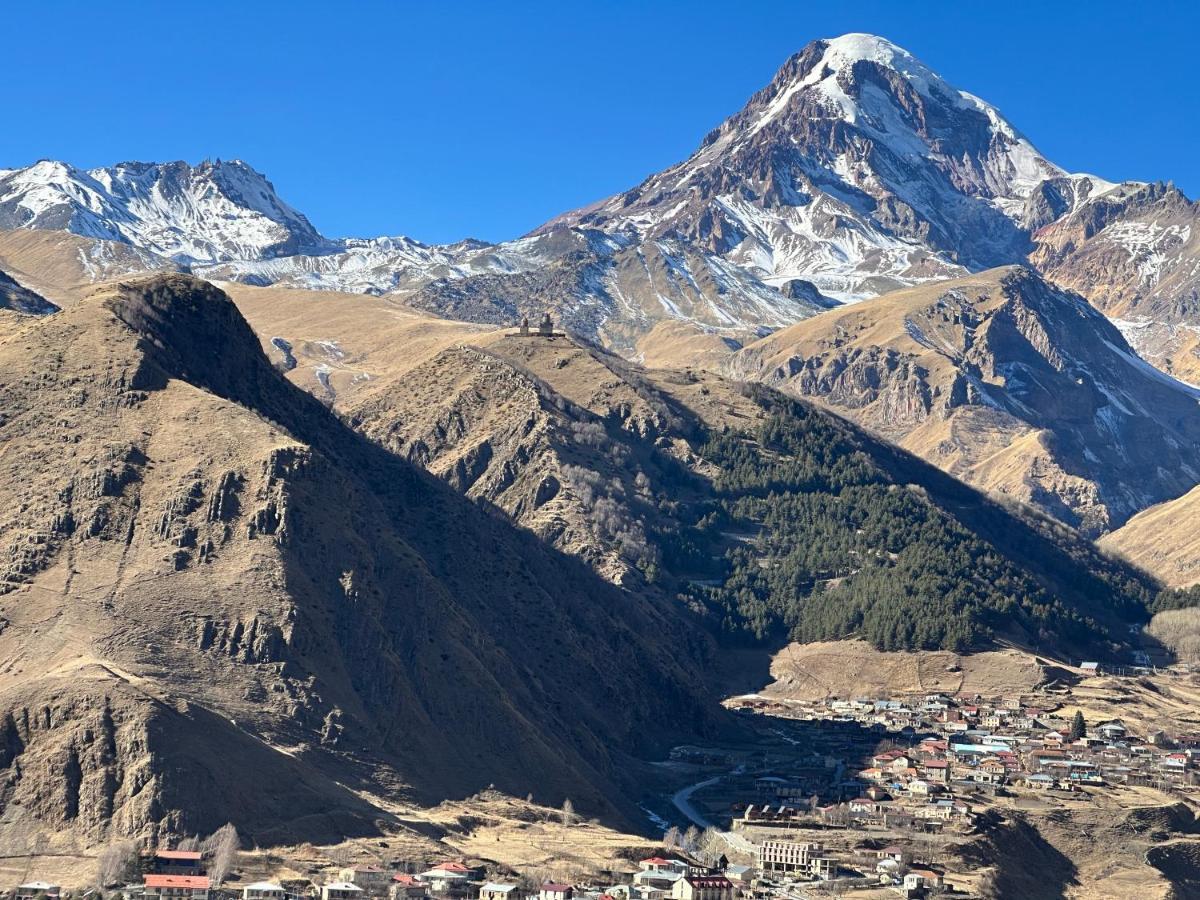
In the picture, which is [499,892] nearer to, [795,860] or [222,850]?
[222,850]

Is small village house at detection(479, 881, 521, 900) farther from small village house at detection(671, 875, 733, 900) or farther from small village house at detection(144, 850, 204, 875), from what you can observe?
small village house at detection(144, 850, 204, 875)

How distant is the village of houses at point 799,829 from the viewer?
125 metres

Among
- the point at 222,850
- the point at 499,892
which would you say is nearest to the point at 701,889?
the point at 499,892

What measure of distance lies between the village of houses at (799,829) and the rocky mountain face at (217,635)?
8316 millimetres

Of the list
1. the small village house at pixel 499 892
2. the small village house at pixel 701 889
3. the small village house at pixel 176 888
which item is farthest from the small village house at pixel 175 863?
the small village house at pixel 701 889

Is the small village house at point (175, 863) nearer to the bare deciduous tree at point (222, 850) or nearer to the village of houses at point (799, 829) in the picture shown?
the village of houses at point (799, 829)

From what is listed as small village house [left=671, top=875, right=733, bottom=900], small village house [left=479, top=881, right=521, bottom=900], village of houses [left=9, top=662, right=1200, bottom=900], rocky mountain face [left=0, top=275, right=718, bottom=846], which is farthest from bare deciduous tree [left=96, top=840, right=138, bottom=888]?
small village house [left=671, top=875, right=733, bottom=900]

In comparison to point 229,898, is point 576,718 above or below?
above

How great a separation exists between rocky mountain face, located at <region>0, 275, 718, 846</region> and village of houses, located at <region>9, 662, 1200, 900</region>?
832cm

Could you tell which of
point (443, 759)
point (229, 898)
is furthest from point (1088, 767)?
point (229, 898)

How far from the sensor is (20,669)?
145000 millimetres

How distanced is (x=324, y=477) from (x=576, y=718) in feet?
97.8

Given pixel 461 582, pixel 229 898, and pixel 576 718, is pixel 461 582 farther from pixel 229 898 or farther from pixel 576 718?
pixel 229 898

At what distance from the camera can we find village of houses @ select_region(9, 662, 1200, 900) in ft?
412
